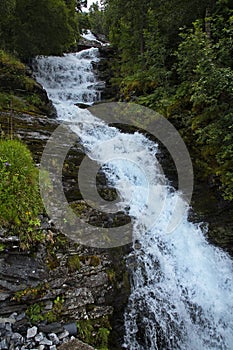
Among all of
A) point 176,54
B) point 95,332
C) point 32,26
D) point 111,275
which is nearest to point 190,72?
point 176,54

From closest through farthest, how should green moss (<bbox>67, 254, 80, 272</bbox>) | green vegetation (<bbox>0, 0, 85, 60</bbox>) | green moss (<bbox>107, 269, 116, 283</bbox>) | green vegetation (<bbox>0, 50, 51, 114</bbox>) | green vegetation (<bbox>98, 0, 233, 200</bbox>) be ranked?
green moss (<bbox>67, 254, 80, 272</bbox>) → green moss (<bbox>107, 269, 116, 283</bbox>) → green vegetation (<bbox>98, 0, 233, 200</bbox>) → green vegetation (<bbox>0, 50, 51, 114</bbox>) → green vegetation (<bbox>0, 0, 85, 60</bbox>)

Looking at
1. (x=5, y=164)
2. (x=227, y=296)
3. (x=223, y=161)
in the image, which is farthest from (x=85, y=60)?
(x=227, y=296)

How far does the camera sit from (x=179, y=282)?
5.36 m

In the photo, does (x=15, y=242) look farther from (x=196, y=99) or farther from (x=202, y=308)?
(x=196, y=99)

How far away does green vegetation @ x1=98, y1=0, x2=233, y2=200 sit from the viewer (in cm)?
726

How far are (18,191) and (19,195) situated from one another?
0.23ft

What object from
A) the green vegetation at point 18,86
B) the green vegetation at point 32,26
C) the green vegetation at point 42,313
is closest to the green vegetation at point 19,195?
the green vegetation at point 42,313

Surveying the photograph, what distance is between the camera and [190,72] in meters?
9.62

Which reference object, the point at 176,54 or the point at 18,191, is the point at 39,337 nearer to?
the point at 18,191

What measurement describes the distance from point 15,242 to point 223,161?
5246 millimetres

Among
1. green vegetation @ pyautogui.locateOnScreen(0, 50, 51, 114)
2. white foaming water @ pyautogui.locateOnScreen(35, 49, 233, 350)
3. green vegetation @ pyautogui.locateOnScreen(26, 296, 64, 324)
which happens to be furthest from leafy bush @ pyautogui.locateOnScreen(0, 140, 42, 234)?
green vegetation @ pyautogui.locateOnScreen(0, 50, 51, 114)

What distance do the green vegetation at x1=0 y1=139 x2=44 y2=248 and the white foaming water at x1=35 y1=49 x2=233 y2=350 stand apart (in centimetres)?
191

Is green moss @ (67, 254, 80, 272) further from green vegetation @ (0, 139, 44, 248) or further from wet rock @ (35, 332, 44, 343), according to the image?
wet rock @ (35, 332, 44, 343)

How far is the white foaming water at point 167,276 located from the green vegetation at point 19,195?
1909mm
